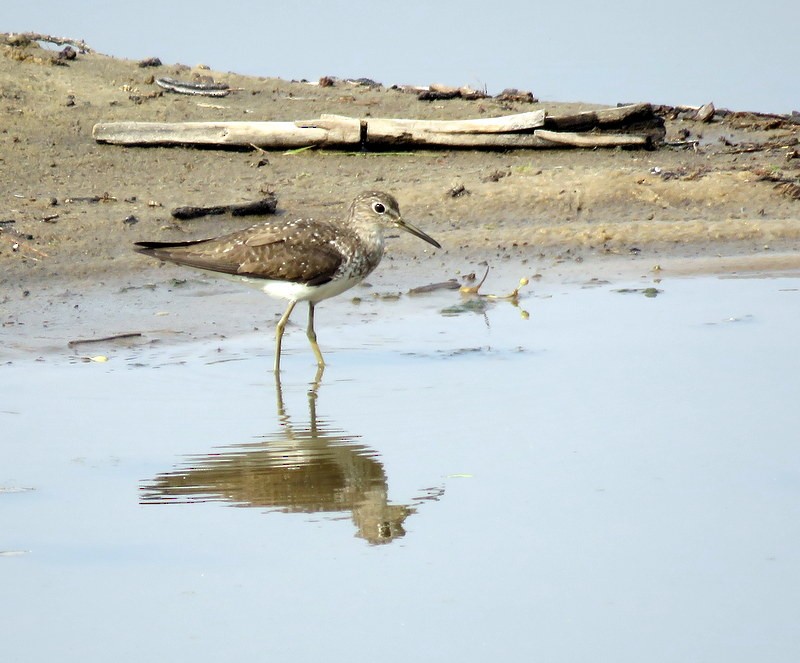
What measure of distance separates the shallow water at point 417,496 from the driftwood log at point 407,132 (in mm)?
3800

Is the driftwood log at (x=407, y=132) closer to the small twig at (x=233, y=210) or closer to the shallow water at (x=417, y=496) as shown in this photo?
the small twig at (x=233, y=210)

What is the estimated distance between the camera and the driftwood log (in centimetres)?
1314

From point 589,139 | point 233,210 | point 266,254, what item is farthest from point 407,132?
point 266,254

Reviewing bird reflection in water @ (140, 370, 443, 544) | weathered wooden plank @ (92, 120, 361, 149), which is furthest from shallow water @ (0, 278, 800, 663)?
weathered wooden plank @ (92, 120, 361, 149)

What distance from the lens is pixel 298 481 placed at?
6715 millimetres

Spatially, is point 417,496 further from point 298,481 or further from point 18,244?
point 18,244

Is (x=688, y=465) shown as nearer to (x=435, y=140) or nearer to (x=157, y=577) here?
(x=157, y=577)

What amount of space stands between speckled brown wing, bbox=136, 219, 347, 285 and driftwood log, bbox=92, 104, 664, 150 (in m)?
3.81

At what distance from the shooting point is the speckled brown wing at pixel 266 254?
9281mm

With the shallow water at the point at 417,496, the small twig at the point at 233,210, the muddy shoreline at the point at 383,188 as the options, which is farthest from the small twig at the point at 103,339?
the small twig at the point at 233,210

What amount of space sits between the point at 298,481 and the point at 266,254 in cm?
298

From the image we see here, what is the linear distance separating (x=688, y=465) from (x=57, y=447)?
3.30 m

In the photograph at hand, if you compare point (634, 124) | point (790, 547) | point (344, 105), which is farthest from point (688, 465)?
point (344, 105)

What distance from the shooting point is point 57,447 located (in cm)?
709
